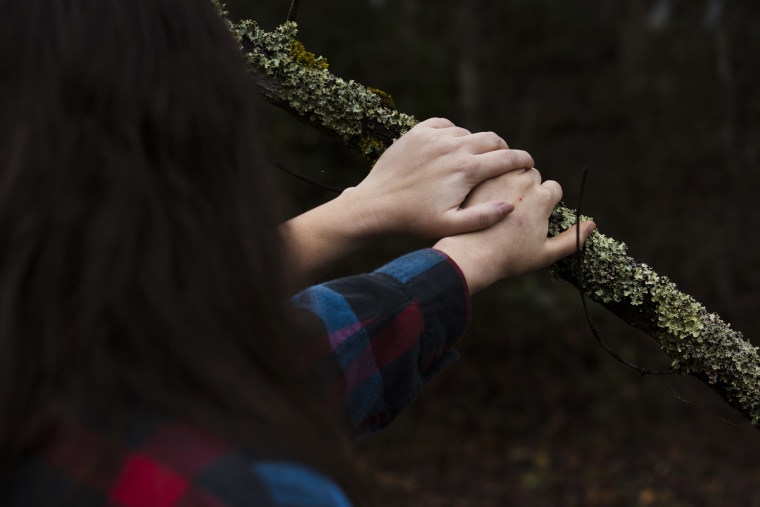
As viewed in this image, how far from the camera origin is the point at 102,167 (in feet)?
2.49

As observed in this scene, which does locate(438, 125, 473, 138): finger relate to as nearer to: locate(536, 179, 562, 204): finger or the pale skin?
the pale skin

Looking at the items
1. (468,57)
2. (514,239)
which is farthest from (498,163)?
(468,57)

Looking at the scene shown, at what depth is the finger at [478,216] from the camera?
1.46 m

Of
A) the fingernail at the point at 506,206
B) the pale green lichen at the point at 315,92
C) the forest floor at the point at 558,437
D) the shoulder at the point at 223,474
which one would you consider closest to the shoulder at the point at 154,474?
the shoulder at the point at 223,474

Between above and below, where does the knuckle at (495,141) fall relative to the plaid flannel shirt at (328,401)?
above

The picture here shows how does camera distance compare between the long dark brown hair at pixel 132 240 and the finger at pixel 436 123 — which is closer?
the long dark brown hair at pixel 132 240

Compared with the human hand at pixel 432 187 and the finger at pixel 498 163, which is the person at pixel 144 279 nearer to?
the human hand at pixel 432 187

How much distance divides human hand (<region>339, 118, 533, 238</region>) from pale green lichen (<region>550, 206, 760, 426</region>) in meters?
0.21

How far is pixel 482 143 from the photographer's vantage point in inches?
60.4

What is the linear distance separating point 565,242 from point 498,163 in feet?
0.74

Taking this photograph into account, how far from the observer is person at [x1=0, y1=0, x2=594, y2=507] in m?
0.71

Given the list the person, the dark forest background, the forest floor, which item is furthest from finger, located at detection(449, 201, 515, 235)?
the forest floor

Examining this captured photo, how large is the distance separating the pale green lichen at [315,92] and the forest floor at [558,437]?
15.8 feet

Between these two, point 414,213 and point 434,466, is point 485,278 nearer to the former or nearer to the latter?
point 414,213
